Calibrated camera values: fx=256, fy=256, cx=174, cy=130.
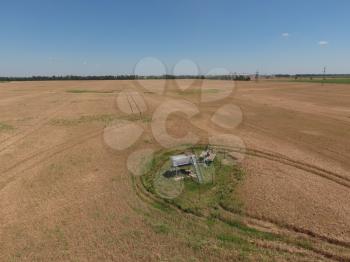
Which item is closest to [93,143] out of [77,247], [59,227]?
[59,227]

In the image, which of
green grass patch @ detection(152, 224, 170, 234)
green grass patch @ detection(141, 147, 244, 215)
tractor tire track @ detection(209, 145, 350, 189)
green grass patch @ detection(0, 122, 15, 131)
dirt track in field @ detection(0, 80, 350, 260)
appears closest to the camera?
dirt track in field @ detection(0, 80, 350, 260)

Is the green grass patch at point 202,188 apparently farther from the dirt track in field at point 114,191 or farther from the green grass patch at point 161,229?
the green grass patch at point 161,229

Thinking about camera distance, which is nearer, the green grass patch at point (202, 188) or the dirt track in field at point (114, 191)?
the dirt track in field at point (114, 191)

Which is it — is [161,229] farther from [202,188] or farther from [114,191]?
[114,191]

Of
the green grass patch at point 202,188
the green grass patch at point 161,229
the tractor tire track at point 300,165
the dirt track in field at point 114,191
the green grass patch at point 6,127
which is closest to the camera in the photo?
the dirt track in field at point 114,191

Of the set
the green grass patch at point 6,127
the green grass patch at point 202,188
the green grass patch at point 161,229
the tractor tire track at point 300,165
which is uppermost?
the green grass patch at point 6,127

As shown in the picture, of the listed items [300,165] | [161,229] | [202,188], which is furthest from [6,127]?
[300,165]

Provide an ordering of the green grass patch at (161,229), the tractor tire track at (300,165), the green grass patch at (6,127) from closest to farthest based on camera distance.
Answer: the green grass patch at (161,229)
the tractor tire track at (300,165)
the green grass patch at (6,127)

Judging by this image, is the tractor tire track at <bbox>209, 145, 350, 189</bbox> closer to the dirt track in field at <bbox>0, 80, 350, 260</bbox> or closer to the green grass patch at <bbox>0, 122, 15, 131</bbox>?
the dirt track in field at <bbox>0, 80, 350, 260</bbox>

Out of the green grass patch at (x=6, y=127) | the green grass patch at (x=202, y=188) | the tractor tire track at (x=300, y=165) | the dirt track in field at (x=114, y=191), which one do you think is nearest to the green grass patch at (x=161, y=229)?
the dirt track in field at (x=114, y=191)

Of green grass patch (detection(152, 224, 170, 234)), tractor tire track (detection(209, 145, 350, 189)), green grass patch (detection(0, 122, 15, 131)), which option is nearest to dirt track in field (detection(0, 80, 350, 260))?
tractor tire track (detection(209, 145, 350, 189))

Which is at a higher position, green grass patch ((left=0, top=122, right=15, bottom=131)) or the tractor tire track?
green grass patch ((left=0, top=122, right=15, bottom=131))
